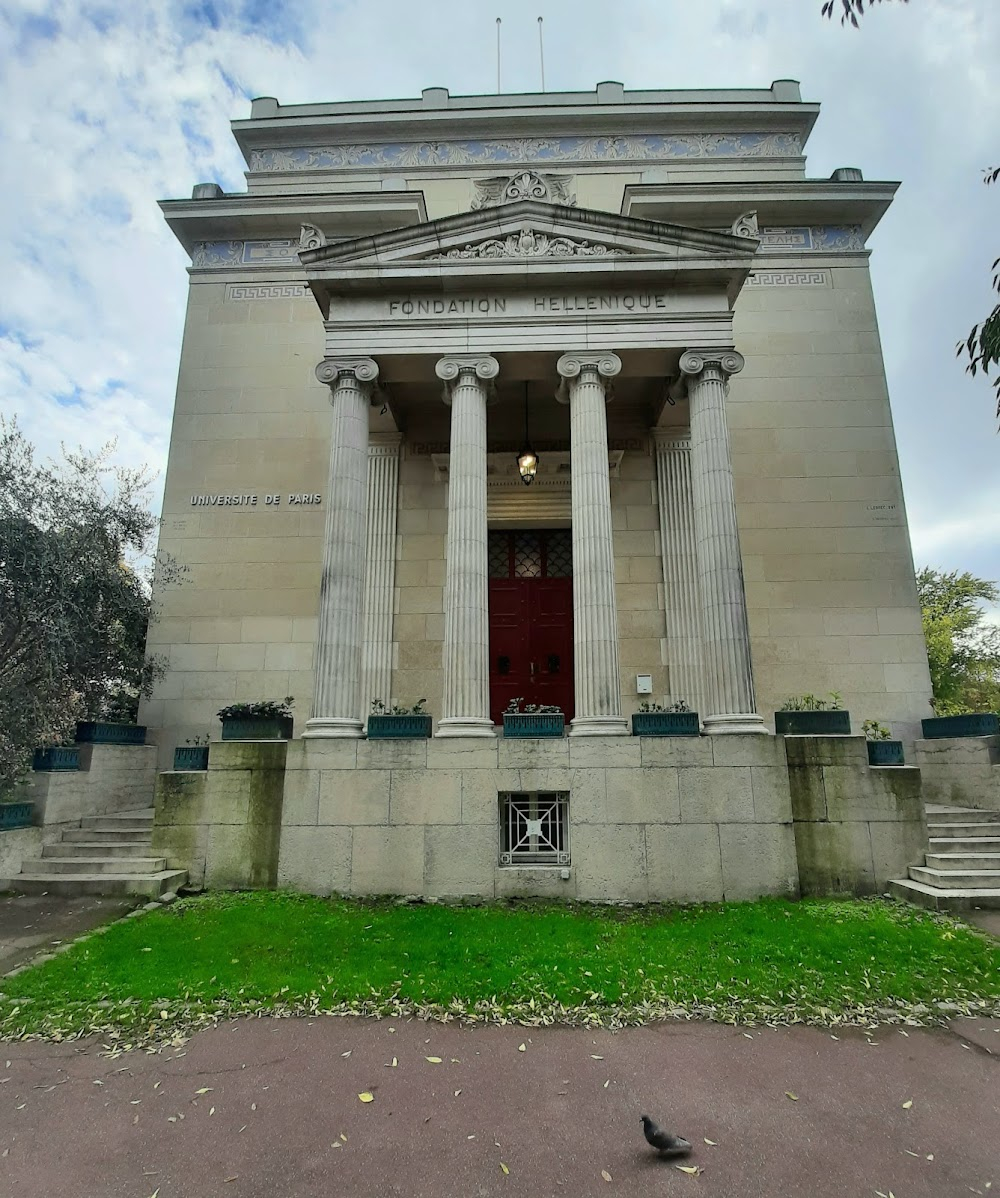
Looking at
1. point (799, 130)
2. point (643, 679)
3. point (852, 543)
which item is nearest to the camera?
point (643, 679)

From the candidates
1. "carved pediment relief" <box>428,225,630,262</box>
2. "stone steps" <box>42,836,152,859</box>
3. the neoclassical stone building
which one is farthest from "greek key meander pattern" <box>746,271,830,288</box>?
"stone steps" <box>42,836,152,859</box>

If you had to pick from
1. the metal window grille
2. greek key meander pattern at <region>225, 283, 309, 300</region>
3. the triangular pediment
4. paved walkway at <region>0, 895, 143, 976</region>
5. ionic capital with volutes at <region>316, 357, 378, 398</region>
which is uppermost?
greek key meander pattern at <region>225, 283, 309, 300</region>

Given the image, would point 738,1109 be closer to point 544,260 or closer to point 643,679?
point 643,679

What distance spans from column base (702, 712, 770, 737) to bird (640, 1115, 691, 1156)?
20.6ft

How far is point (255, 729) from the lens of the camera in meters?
10.3

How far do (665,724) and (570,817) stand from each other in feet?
6.43

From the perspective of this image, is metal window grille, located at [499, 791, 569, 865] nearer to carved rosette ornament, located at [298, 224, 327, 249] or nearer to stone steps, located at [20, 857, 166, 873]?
stone steps, located at [20, 857, 166, 873]

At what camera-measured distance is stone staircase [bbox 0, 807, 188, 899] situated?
927 centimetres

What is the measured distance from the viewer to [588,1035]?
556cm

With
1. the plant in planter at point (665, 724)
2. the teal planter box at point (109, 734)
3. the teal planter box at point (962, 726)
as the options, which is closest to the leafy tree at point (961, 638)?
the teal planter box at point (962, 726)

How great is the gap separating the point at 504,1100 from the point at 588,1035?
124cm

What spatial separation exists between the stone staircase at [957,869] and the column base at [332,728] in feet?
26.2

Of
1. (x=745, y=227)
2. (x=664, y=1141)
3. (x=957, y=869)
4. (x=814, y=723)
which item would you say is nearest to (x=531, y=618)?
(x=814, y=723)

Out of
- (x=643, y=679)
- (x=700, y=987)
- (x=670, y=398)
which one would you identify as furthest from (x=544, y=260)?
(x=700, y=987)
